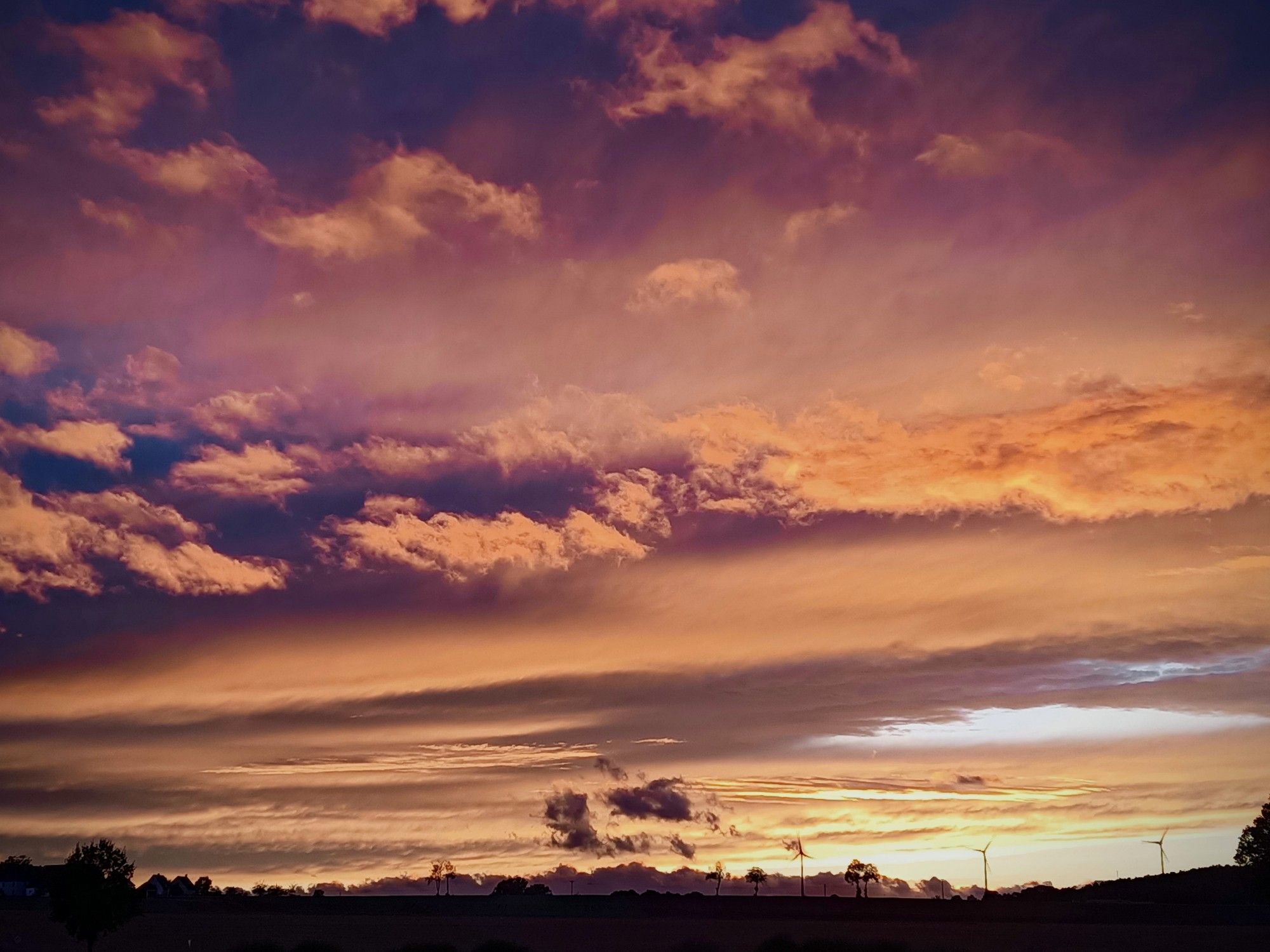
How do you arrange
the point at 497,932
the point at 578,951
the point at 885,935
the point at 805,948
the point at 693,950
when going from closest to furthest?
the point at 805,948 < the point at 693,950 < the point at 578,951 < the point at 885,935 < the point at 497,932

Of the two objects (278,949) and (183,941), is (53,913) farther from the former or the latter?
(183,941)

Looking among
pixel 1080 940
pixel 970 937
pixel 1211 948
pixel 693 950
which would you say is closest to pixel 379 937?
pixel 693 950

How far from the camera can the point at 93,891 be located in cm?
11794

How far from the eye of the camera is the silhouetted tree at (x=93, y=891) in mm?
117875

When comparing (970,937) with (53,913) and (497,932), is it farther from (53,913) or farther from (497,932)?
(53,913)

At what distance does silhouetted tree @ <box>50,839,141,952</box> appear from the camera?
118m

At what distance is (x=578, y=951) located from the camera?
15512 centimetres

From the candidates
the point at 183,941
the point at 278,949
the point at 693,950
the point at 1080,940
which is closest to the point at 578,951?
the point at 693,950

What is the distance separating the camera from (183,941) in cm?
17238

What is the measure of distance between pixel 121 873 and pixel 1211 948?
5350 inches

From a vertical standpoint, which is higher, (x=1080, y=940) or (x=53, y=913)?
(x=53, y=913)

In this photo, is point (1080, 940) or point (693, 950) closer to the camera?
point (693, 950)

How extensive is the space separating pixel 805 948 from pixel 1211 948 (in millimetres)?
82941

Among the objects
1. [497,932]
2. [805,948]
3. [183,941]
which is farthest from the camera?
[497,932]
